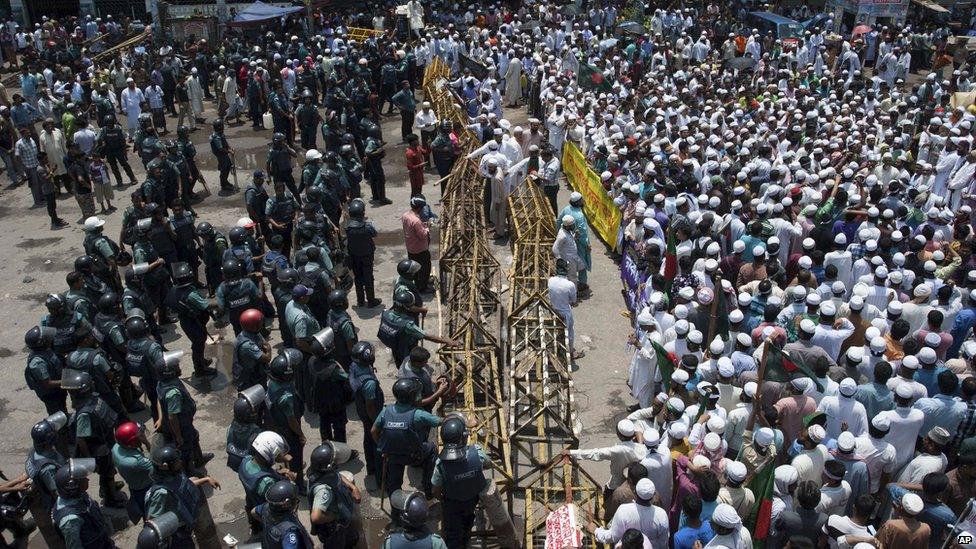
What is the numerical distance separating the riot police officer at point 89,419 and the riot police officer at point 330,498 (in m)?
2.68

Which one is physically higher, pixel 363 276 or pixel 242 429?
pixel 242 429

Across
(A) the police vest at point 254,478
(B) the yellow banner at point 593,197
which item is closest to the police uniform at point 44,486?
(A) the police vest at point 254,478

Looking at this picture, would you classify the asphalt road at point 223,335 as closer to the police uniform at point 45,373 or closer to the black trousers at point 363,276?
the black trousers at point 363,276

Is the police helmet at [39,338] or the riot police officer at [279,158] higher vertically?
the riot police officer at [279,158]

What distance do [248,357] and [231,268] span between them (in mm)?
1484

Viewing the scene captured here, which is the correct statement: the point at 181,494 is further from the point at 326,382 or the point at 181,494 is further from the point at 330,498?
the point at 326,382

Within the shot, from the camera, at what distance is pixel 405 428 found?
21.7 feet

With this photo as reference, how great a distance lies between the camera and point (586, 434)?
8.76 metres

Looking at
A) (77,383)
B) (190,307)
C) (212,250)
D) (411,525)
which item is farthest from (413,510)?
(212,250)

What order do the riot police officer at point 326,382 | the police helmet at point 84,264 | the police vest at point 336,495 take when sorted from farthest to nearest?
1. the police helmet at point 84,264
2. the riot police officer at point 326,382
3. the police vest at point 336,495

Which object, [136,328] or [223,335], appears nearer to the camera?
[136,328]

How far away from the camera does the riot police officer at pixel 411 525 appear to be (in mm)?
5152

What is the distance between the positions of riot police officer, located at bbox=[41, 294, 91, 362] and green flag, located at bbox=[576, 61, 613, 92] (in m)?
13.6

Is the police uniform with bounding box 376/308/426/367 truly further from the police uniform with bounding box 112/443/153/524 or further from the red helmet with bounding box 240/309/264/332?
the police uniform with bounding box 112/443/153/524
